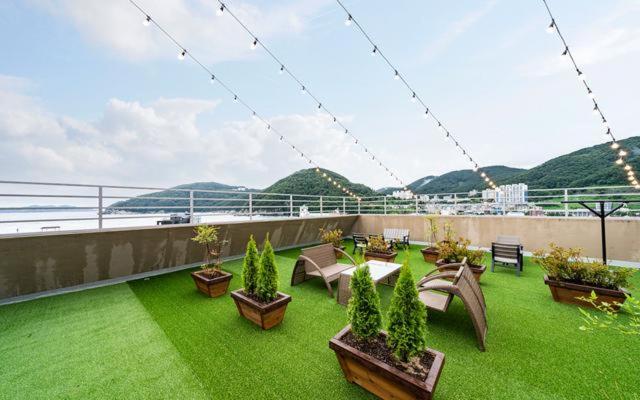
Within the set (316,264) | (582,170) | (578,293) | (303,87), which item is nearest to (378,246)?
(316,264)

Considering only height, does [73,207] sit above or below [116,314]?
above

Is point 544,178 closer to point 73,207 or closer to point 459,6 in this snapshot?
point 459,6

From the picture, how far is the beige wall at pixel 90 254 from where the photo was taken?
3869 mm

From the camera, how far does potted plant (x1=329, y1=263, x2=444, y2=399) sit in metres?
1.68

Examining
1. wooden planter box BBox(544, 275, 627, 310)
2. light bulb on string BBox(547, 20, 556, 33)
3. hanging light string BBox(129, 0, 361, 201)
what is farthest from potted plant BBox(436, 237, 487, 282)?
hanging light string BBox(129, 0, 361, 201)

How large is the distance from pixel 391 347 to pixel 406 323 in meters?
0.26

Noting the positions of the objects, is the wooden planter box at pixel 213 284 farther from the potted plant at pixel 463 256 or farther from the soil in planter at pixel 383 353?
the potted plant at pixel 463 256

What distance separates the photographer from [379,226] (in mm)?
10461

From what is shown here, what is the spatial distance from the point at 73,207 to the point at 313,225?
260 inches

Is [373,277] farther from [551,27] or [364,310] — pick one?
[551,27]

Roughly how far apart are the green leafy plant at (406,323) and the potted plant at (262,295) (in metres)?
1.61

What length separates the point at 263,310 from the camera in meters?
2.87

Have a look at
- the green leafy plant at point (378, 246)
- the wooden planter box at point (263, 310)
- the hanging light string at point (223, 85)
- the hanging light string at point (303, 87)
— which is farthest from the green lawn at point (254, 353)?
the hanging light string at point (303, 87)

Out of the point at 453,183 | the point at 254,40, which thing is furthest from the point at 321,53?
the point at 453,183
